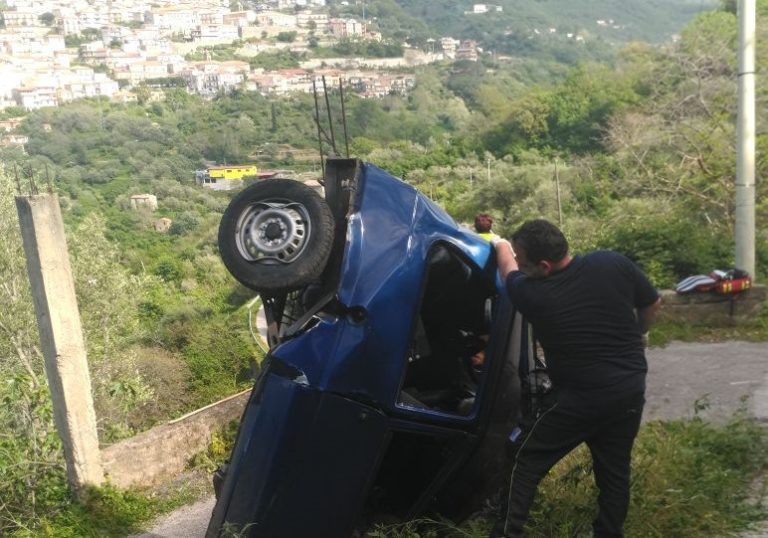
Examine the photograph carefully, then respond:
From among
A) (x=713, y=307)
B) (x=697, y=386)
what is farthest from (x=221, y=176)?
(x=697, y=386)

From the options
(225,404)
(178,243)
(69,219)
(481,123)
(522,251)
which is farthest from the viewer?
(481,123)

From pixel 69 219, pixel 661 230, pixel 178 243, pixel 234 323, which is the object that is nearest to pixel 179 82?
pixel 178 243

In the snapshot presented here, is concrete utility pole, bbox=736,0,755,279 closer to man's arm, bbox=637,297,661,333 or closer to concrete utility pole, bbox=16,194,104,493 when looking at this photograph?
man's arm, bbox=637,297,661,333

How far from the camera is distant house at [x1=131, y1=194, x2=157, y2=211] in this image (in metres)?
60.0

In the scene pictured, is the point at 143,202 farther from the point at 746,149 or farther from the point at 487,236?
the point at 487,236

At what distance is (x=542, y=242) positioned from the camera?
3.18 m

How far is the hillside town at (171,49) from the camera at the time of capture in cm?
10881

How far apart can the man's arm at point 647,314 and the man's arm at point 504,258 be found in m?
0.60

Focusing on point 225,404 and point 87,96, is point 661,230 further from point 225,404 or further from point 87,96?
point 87,96

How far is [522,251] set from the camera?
10.6ft

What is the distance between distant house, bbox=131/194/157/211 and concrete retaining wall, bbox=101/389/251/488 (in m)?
55.3

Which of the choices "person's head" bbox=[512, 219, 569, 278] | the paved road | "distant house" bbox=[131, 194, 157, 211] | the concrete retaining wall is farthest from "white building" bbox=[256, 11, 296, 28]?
"person's head" bbox=[512, 219, 569, 278]

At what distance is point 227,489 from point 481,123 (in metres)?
61.5

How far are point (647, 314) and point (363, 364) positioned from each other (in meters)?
1.28
